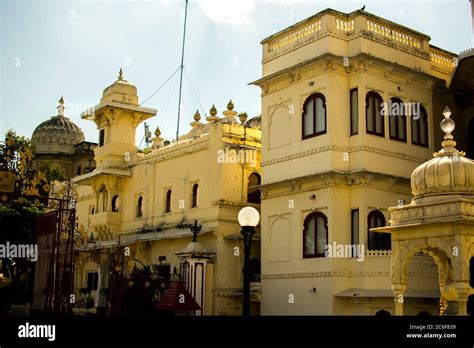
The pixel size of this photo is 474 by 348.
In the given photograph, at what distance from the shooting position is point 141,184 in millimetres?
34281

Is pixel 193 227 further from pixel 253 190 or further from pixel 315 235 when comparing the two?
pixel 315 235

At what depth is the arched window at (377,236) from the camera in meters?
23.2

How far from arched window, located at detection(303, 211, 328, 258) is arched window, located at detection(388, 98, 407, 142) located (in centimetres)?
407

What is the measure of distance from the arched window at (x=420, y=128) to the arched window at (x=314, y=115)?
3765mm

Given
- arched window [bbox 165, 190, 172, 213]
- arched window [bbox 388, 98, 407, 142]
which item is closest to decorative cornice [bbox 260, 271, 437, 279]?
arched window [bbox 388, 98, 407, 142]

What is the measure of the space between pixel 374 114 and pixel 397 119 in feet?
4.25

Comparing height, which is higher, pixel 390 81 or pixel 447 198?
pixel 390 81

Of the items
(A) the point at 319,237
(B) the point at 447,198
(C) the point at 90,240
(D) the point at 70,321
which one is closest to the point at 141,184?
(C) the point at 90,240

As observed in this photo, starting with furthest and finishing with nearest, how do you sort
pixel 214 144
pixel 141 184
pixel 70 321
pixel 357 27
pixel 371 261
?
pixel 141 184 < pixel 214 144 < pixel 357 27 < pixel 371 261 < pixel 70 321

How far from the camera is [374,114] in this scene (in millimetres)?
24172

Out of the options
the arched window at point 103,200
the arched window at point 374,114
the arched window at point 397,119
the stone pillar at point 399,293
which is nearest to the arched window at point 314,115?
the arched window at point 374,114

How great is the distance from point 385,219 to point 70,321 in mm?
15052

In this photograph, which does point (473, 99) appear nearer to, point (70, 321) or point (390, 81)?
point (390, 81)

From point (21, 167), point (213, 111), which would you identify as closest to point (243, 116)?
point (213, 111)
